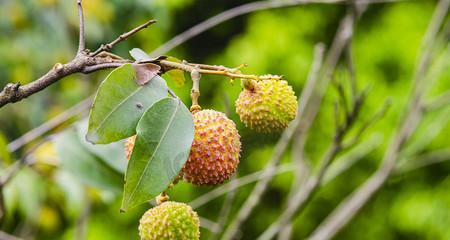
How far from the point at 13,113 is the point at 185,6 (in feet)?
4.09

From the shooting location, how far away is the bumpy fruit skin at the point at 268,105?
97 centimetres

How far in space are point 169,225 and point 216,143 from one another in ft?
0.38

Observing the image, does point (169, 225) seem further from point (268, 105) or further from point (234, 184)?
point (234, 184)

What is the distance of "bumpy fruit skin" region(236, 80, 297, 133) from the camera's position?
3.17 ft

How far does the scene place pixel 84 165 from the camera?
1511 mm

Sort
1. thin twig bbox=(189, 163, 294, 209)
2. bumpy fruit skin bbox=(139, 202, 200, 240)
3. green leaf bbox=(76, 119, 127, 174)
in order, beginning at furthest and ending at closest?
thin twig bbox=(189, 163, 294, 209)
green leaf bbox=(76, 119, 127, 174)
bumpy fruit skin bbox=(139, 202, 200, 240)

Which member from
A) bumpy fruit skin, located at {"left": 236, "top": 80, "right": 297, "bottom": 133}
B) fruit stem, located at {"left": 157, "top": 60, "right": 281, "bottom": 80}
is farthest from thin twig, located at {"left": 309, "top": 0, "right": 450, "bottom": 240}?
fruit stem, located at {"left": 157, "top": 60, "right": 281, "bottom": 80}

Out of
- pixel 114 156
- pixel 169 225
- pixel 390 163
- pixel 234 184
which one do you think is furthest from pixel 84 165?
pixel 390 163

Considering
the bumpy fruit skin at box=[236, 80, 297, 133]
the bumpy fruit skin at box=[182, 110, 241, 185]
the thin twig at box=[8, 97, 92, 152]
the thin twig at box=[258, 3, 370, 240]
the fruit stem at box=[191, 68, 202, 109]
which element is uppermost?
the thin twig at box=[258, 3, 370, 240]

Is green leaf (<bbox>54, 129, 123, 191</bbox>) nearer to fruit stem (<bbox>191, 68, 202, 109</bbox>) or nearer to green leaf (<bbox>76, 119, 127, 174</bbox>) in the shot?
green leaf (<bbox>76, 119, 127, 174</bbox>)

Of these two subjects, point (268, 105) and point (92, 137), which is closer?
point (92, 137)

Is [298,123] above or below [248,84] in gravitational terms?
above

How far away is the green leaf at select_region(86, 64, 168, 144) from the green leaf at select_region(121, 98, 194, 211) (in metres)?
0.02

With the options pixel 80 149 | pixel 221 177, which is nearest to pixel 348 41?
pixel 80 149
